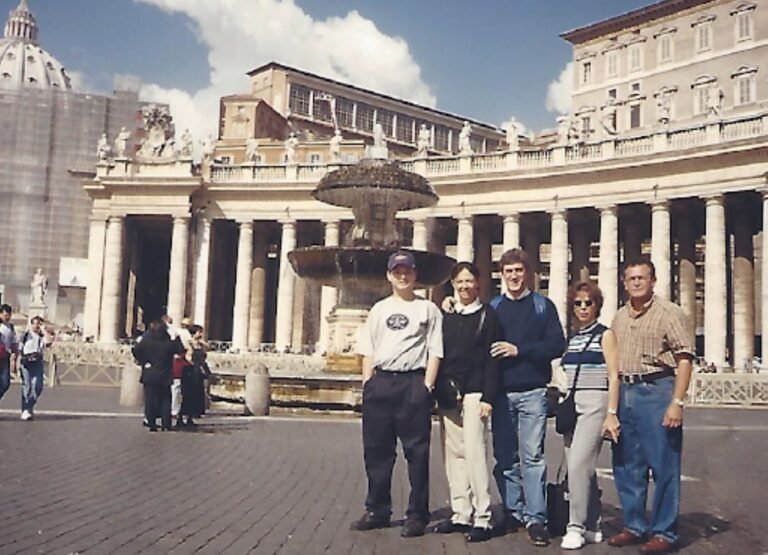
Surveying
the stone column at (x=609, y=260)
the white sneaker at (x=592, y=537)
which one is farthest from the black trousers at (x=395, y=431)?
the stone column at (x=609, y=260)

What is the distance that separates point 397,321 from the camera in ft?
23.8

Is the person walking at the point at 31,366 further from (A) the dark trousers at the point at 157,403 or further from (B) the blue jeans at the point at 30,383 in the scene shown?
(A) the dark trousers at the point at 157,403

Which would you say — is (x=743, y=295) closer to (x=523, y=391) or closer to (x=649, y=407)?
(x=649, y=407)

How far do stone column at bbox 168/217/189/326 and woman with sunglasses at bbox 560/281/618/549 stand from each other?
133ft

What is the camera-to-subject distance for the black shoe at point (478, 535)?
6883mm

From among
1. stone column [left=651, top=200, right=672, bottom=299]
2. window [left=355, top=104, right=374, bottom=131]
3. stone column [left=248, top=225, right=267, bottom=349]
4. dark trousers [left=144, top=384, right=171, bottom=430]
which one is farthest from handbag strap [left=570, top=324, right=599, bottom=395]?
window [left=355, top=104, right=374, bottom=131]

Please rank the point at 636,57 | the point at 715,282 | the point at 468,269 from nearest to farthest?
the point at 468,269
the point at 715,282
the point at 636,57

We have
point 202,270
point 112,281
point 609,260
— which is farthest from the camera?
point 202,270

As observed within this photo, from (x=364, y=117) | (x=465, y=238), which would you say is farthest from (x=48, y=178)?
(x=465, y=238)

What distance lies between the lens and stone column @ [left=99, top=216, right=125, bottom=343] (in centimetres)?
4650

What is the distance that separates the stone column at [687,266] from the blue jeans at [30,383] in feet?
110

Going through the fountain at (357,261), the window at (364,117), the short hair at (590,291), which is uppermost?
the window at (364,117)

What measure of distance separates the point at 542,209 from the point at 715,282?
8.91 m

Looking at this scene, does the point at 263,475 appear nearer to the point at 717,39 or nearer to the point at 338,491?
the point at 338,491
